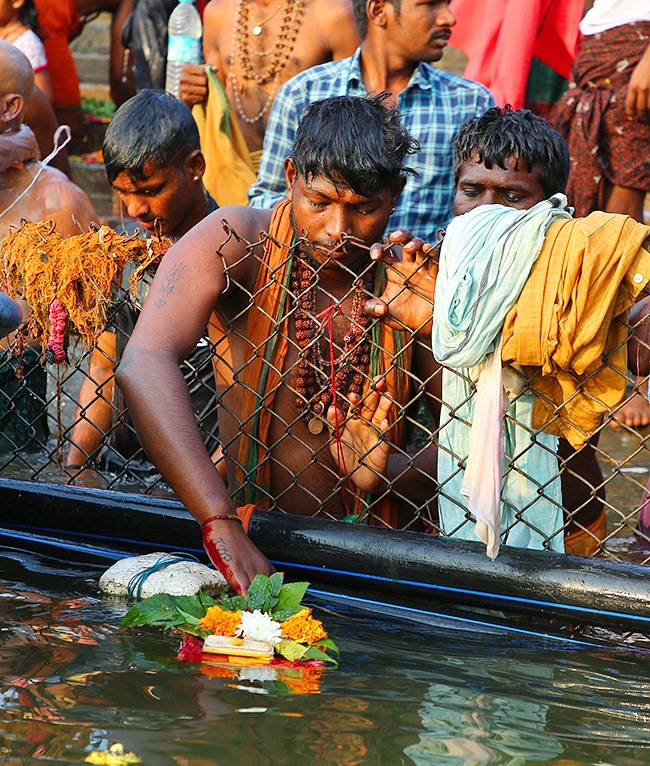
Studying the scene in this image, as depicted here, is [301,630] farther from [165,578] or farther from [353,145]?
[353,145]

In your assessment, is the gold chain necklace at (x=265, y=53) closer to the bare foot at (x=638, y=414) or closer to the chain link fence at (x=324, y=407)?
the bare foot at (x=638, y=414)

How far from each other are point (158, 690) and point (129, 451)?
2.25 metres

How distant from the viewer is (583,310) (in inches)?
106

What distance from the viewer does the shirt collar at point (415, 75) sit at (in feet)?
17.3

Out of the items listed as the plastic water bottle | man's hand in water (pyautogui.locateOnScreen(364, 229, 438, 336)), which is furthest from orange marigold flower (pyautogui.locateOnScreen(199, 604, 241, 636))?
the plastic water bottle

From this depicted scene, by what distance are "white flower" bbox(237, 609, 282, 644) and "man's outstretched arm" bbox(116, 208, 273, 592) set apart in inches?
6.7

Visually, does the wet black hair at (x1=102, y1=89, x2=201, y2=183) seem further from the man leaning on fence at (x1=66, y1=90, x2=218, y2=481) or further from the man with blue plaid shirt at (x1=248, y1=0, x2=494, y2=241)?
the man with blue plaid shirt at (x1=248, y1=0, x2=494, y2=241)

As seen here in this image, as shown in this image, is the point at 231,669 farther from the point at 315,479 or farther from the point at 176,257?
the point at 176,257

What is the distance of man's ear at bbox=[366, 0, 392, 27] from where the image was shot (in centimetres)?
521

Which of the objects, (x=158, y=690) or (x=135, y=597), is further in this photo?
(x=135, y=597)

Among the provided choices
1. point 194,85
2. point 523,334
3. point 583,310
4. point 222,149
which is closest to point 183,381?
point 523,334

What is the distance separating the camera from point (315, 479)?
352cm

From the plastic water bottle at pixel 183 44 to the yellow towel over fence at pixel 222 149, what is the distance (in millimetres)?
485

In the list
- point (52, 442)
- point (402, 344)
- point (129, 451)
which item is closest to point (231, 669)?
point (402, 344)
